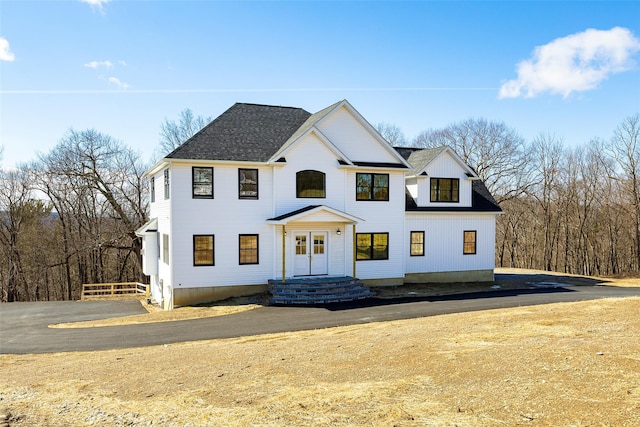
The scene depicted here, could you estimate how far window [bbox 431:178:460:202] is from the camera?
85.4ft

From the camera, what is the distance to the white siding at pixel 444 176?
84.6 feet

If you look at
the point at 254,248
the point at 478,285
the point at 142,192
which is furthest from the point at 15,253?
the point at 478,285

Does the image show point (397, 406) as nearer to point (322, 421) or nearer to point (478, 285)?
point (322, 421)

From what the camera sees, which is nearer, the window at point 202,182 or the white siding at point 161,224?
the window at point 202,182

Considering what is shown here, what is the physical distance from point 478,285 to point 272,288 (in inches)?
470

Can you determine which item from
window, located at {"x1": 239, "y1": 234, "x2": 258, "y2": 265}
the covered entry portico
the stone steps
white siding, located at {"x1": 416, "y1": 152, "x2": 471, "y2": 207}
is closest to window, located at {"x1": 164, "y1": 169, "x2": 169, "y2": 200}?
window, located at {"x1": 239, "y1": 234, "x2": 258, "y2": 265}

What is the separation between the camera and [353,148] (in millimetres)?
23656

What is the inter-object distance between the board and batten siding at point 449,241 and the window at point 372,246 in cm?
187

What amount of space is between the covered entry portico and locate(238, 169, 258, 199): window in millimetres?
1548

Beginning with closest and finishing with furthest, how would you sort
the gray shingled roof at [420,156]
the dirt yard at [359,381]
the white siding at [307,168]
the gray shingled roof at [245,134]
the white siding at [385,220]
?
the dirt yard at [359,381] → the gray shingled roof at [245,134] → the white siding at [307,168] → the white siding at [385,220] → the gray shingled roof at [420,156]

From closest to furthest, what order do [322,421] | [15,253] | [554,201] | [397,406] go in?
[322,421] < [397,406] < [15,253] < [554,201]

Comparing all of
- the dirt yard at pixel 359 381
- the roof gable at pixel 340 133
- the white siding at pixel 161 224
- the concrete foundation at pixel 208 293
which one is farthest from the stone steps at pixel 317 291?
the dirt yard at pixel 359 381

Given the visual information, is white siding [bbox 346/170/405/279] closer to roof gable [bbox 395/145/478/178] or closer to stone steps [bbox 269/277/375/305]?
stone steps [bbox 269/277/375/305]

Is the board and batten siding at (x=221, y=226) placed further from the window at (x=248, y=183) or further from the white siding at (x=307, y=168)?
the white siding at (x=307, y=168)
